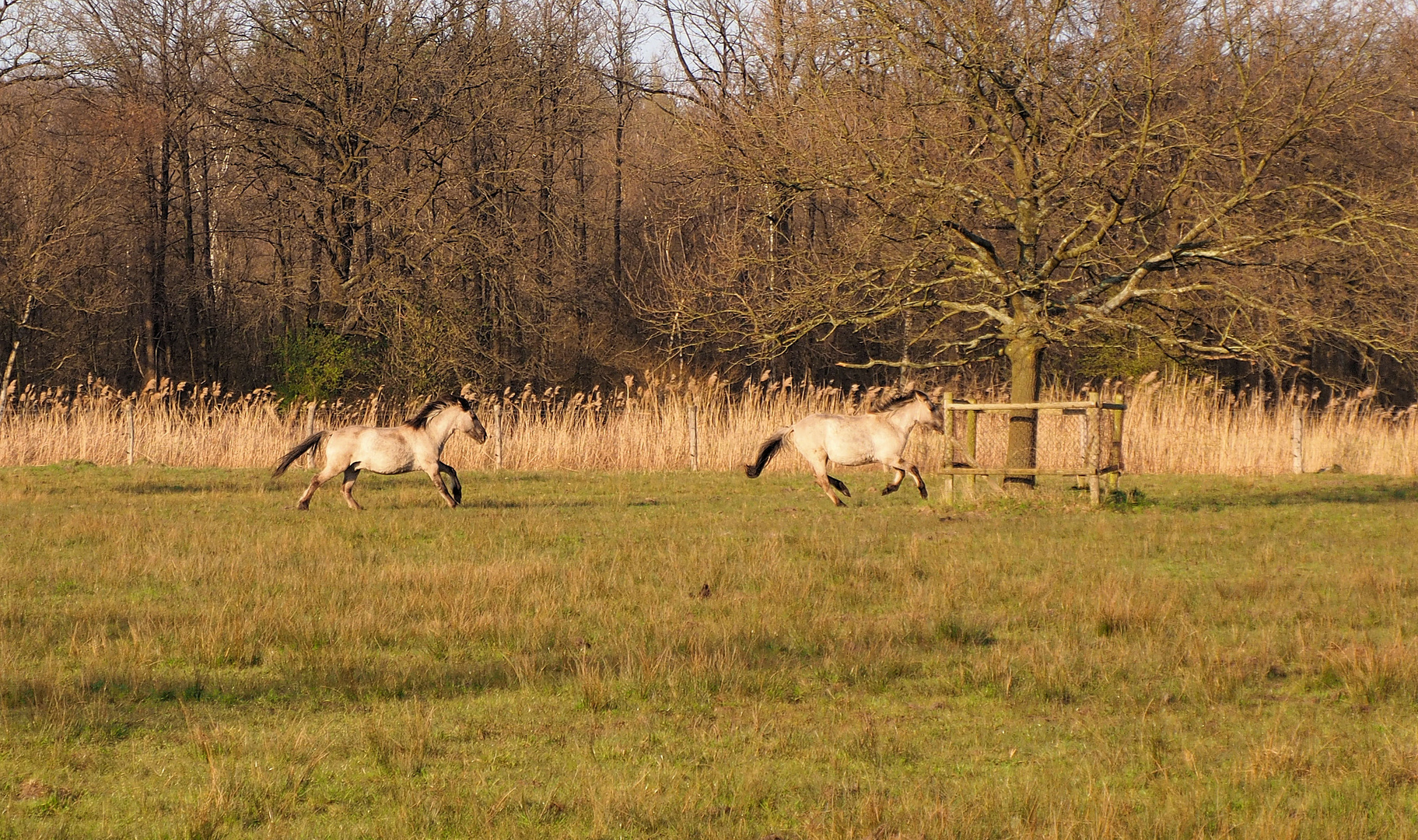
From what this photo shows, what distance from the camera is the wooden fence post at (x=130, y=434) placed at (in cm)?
2673

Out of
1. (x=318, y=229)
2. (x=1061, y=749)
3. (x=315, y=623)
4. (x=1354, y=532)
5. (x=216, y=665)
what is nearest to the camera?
(x=1061, y=749)

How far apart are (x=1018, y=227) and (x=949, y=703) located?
43.0ft

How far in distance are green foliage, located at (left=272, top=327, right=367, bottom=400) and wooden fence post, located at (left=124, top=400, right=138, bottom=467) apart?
6.56 m

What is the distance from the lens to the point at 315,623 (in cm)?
929

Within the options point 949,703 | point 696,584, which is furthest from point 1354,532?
point 949,703

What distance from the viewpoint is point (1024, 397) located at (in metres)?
20.0

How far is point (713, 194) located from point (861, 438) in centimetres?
1636

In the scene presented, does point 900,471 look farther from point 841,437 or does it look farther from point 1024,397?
point 1024,397

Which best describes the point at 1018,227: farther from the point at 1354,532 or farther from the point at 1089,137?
the point at 1354,532

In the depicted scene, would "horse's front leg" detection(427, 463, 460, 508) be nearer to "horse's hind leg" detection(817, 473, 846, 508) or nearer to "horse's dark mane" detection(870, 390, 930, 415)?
"horse's hind leg" detection(817, 473, 846, 508)

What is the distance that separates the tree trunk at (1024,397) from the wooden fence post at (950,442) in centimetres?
108

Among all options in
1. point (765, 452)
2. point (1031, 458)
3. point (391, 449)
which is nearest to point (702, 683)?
point (391, 449)

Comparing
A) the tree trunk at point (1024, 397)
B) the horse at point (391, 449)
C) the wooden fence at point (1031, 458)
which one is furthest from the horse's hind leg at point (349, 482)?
the tree trunk at point (1024, 397)

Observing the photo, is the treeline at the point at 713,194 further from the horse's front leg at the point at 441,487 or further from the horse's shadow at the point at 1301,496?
the horse's front leg at the point at 441,487
